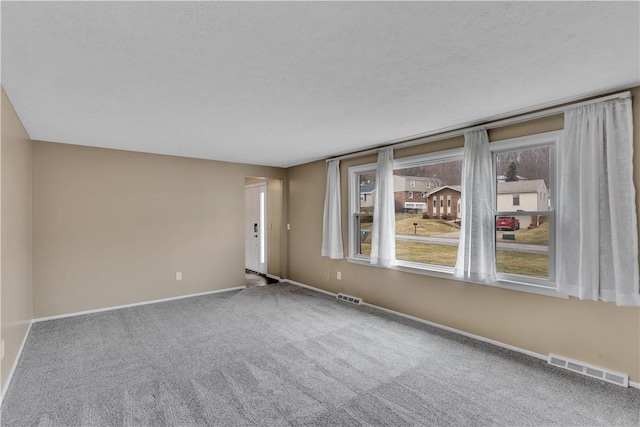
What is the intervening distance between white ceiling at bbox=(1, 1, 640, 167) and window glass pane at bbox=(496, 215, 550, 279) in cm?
114

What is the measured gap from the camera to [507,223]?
335cm

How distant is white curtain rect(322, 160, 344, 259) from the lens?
5180mm

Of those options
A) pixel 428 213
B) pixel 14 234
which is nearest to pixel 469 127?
pixel 428 213

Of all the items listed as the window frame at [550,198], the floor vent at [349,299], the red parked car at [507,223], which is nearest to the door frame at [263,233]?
the floor vent at [349,299]

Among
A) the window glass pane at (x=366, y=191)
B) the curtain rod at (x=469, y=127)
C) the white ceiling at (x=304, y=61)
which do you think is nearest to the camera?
the white ceiling at (x=304, y=61)

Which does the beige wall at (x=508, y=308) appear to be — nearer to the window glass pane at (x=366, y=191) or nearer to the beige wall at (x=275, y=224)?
the window glass pane at (x=366, y=191)

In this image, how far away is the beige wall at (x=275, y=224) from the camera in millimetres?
6551

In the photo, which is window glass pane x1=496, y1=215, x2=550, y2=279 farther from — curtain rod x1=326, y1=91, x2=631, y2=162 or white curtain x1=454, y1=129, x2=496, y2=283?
curtain rod x1=326, y1=91, x2=631, y2=162

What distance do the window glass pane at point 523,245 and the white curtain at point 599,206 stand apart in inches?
10.9

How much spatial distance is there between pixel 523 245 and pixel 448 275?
2.80ft

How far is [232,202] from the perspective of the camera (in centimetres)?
581

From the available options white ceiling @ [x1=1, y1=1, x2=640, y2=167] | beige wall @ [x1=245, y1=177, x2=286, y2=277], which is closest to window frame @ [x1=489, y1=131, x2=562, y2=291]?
white ceiling @ [x1=1, y1=1, x2=640, y2=167]

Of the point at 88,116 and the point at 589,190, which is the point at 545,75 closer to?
the point at 589,190

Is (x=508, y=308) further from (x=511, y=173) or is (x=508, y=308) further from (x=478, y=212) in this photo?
(x=511, y=173)
